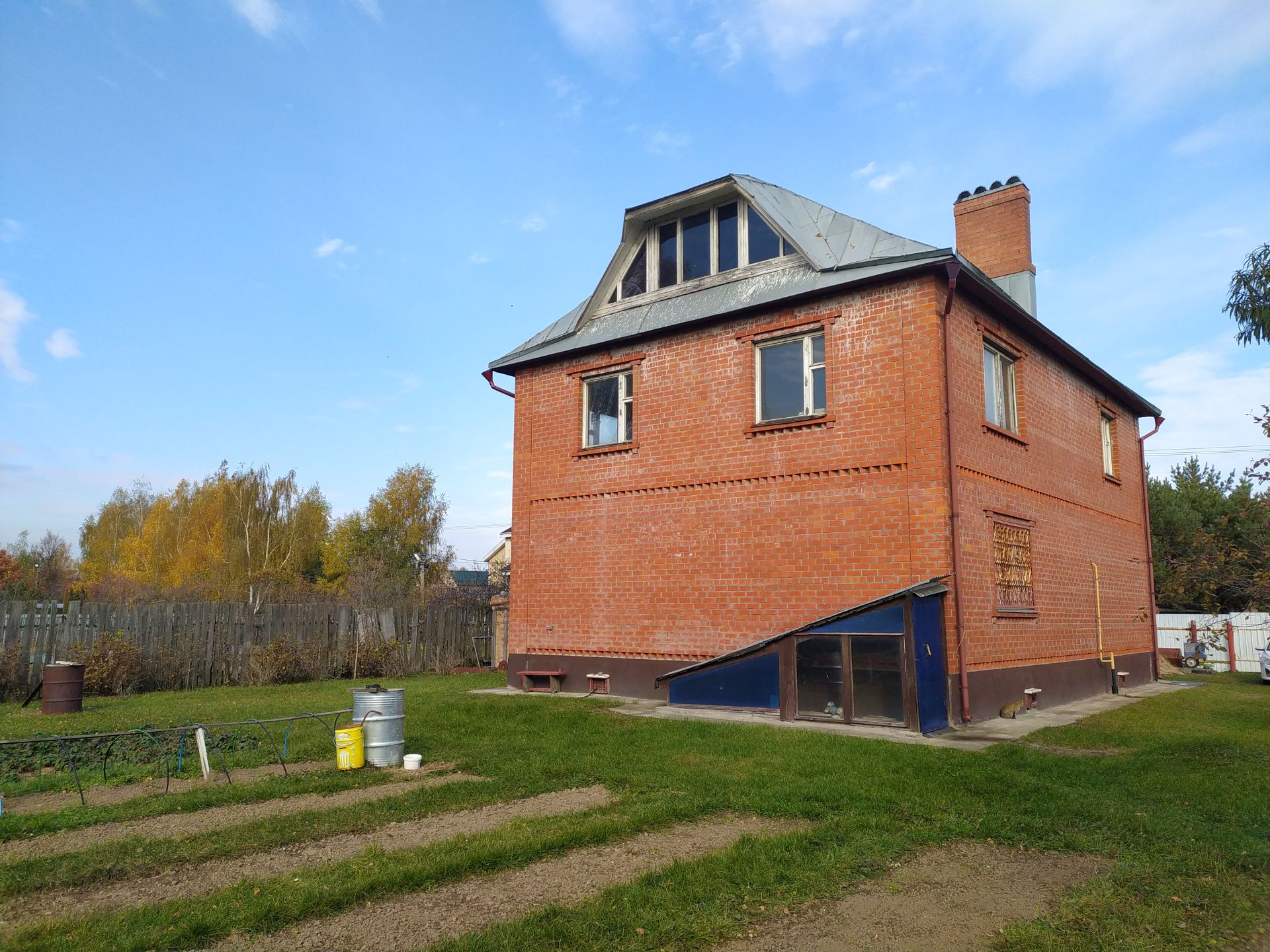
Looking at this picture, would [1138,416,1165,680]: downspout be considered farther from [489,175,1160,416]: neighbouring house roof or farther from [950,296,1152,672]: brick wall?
[489,175,1160,416]: neighbouring house roof

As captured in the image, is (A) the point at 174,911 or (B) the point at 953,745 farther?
(B) the point at 953,745

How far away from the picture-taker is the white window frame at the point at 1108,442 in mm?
18422

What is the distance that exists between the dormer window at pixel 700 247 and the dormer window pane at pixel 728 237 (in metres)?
0.01

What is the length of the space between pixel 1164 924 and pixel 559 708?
9.04 meters

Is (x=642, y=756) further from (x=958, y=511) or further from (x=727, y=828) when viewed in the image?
(x=958, y=511)

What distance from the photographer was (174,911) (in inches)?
175

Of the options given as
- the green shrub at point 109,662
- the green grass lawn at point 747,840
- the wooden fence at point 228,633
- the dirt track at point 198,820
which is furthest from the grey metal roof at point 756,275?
the dirt track at point 198,820

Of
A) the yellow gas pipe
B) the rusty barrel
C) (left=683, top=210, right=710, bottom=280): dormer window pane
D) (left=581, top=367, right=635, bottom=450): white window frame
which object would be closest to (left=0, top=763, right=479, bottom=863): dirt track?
the rusty barrel

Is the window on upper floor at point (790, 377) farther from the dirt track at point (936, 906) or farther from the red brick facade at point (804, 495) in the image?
the dirt track at point (936, 906)

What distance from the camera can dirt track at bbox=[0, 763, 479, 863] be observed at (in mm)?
5766

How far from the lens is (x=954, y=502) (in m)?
11.9

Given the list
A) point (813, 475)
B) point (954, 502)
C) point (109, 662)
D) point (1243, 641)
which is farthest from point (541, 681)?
point (1243, 641)

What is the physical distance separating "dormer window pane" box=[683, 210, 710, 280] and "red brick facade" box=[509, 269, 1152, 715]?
4.63 ft

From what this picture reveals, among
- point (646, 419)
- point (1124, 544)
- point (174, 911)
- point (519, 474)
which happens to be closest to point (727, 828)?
point (174, 911)
